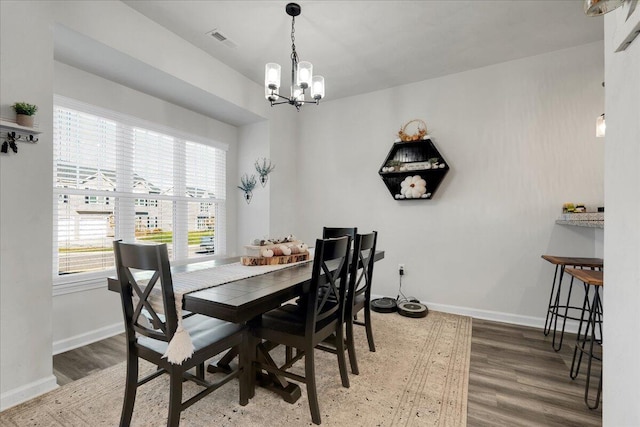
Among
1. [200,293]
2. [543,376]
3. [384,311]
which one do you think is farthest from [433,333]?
[200,293]

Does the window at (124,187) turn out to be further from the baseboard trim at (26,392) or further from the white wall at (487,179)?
the white wall at (487,179)

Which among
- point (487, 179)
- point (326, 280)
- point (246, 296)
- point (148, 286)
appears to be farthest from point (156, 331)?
point (487, 179)

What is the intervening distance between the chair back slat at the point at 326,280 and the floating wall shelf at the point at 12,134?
198cm

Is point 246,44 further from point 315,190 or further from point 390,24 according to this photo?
point 315,190

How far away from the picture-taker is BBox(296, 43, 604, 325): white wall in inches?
117

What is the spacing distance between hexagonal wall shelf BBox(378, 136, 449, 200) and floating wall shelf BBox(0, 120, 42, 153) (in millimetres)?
3307

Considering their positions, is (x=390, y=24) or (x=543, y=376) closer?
(x=543, y=376)

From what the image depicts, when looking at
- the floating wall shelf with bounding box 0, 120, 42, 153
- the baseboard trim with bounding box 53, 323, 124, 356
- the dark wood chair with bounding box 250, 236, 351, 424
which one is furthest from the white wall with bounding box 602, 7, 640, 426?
the baseboard trim with bounding box 53, 323, 124, 356

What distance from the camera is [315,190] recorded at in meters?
4.45

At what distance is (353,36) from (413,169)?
1634 millimetres

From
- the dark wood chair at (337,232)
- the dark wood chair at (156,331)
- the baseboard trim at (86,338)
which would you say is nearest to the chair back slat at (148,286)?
the dark wood chair at (156,331)

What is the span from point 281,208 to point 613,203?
11.9 ft

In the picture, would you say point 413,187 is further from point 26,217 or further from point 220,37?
point 26,217

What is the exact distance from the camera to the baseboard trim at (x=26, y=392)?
180 centimetres
